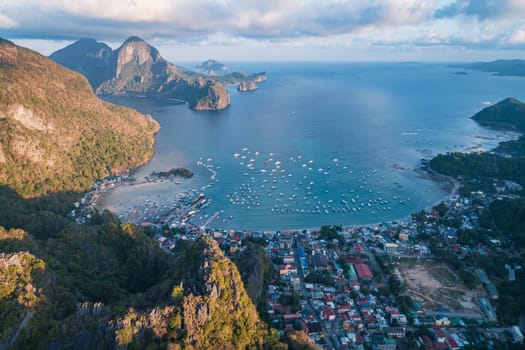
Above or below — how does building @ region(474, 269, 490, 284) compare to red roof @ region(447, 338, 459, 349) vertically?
above

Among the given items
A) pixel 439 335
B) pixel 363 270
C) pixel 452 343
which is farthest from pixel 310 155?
pixel 452 343

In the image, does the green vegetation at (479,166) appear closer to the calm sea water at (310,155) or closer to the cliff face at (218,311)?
the calm sea water at (310,155)

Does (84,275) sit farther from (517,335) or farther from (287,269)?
(517,335)

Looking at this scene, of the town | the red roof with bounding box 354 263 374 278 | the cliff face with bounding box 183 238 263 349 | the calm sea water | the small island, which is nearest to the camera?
the cliff face with bounding box 183 238 263 349

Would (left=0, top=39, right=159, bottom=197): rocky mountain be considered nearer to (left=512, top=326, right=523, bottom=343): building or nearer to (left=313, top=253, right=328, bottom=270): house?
(left=313, top=253, right=328, bottom=270): house

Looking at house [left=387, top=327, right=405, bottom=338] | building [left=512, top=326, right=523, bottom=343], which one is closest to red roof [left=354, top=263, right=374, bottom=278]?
house [left=387, top=327, right=405, bottom=338]

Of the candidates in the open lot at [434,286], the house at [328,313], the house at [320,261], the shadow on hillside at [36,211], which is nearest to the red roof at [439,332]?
the open lot at [434,286]
